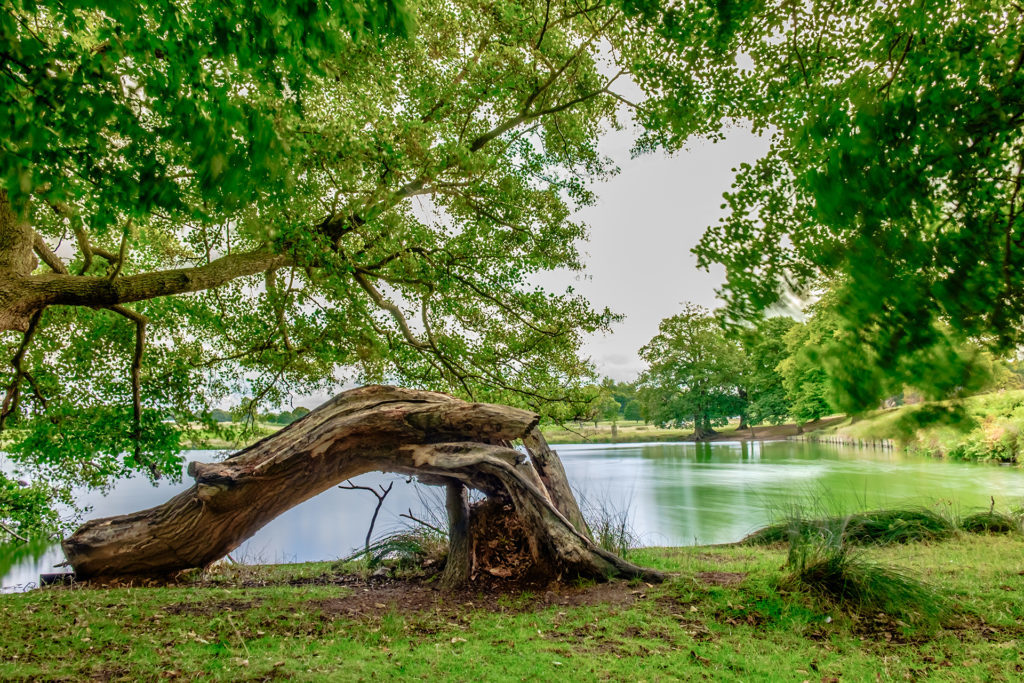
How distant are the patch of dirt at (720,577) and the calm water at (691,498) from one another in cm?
172

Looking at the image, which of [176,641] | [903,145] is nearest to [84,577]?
[176,641]

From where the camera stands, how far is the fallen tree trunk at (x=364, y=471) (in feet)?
15.9

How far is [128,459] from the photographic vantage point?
6.79 meters

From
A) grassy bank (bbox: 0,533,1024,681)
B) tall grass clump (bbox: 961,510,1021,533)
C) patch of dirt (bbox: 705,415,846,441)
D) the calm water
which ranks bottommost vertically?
patch of dirt (bbox: 705,415,846,441)

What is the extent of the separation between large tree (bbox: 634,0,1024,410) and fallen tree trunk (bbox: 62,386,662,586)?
358cm

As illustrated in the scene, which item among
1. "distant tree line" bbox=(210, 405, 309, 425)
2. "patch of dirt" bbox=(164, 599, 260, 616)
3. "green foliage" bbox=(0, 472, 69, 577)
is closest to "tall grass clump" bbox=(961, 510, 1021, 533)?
"patch of dirt" bbox=(164, 599, 260, 616)

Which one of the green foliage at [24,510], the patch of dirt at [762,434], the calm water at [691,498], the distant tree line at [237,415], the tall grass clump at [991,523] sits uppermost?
the distant tree line at [237,415]

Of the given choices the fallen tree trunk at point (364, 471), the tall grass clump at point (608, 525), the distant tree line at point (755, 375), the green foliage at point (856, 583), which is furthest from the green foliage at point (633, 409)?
the green foliage at point (856, 583)

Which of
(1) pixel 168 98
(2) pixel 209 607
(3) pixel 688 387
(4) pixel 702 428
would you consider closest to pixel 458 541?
(2) pixel 209 607

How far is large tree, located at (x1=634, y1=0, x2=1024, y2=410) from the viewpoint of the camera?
4.52 ft

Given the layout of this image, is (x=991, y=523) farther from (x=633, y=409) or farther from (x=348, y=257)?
(x=633, y=409)

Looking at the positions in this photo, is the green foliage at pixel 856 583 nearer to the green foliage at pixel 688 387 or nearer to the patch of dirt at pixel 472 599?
the patch of dirt at pixel 472 599

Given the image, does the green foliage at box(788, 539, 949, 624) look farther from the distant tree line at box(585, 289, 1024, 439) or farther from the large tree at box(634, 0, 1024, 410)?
the large tree at box(634, 0, 1024, 410)

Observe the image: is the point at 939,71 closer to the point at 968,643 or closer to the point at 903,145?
the point at 903,145
